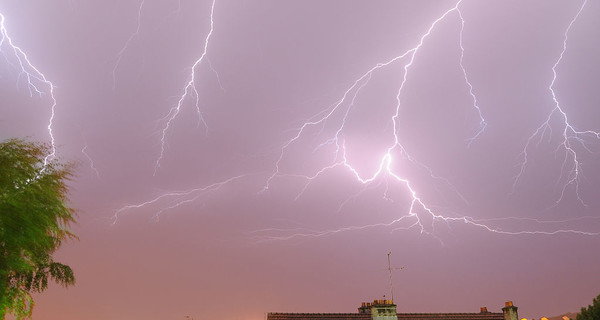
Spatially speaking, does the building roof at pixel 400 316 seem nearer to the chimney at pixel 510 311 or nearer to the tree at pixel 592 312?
the chimney at pixel 510 311

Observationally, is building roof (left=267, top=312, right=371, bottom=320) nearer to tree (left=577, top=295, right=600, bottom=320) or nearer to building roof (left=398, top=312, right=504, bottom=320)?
building roof (left=398, top=312, right=504, bottom=320)

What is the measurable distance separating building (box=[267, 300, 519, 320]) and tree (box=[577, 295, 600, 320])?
1072 cm

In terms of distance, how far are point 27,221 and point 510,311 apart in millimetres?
23111

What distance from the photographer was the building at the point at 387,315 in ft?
64.3

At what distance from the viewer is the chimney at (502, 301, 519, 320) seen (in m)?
21.8

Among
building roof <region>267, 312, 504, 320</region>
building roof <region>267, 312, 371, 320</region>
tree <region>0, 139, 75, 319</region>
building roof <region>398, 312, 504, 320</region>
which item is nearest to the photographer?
tree <region>0, 139, 75, 319</region>

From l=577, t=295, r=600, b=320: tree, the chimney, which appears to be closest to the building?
the chimney

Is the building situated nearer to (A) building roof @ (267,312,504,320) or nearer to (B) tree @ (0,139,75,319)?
(A) building roof @ (267,312,504,320)

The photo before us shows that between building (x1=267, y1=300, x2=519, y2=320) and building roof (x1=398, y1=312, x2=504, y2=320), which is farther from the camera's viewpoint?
building roof (x1=398, y1=312, x2=504, y2=320)

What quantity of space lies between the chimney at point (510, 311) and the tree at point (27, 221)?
21.5 metres

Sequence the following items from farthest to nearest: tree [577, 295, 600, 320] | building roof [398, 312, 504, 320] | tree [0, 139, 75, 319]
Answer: building roof [398, 312, 504, 320]
tree [577, 295, 600, 320]
tree [0, 139, 75, 319]

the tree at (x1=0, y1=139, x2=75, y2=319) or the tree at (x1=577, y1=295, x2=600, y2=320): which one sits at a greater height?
the tree at (x1=0, y1=139, x2=75, y2=319)

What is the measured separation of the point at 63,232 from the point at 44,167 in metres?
1.84

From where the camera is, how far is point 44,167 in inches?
383
